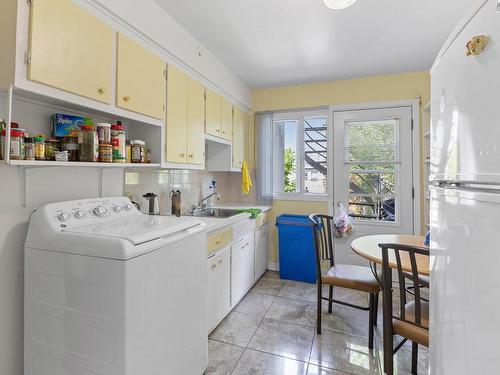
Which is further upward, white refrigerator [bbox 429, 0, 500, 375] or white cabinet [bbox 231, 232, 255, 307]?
white refrigerator [bbox 429, 0, 500, 375]

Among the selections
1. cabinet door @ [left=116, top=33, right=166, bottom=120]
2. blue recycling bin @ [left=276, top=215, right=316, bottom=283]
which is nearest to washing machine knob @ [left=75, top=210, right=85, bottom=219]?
cabinet door @ [left=116, top=33, right=166, bottom=120]

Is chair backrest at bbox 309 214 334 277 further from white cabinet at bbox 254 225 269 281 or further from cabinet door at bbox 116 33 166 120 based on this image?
cabinet door at bbox 116 33 166 120

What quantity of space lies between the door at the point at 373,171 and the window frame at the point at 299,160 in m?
0.10

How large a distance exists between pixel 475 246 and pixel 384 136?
3.03 meters

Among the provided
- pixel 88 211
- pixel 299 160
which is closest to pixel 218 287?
pixel 88 211

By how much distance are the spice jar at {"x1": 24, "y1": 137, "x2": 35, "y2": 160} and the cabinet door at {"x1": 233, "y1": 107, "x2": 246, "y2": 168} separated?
7.32 ft

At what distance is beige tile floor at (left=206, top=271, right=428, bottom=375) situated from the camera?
1843mm

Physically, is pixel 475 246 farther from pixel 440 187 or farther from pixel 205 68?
pixel 205 68

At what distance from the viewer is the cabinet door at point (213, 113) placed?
2682 mm

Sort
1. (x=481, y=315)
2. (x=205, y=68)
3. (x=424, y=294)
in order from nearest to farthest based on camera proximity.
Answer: (x=481, y=315) < (x=205, y=68) < (x=424, y=294)

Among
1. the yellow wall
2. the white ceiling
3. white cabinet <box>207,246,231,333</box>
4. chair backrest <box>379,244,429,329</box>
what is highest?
the white ceiling

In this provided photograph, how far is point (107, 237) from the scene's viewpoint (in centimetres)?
119

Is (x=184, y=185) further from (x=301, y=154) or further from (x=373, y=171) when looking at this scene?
(x=373, y=171)

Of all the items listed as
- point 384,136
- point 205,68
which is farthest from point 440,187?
point 384,136
